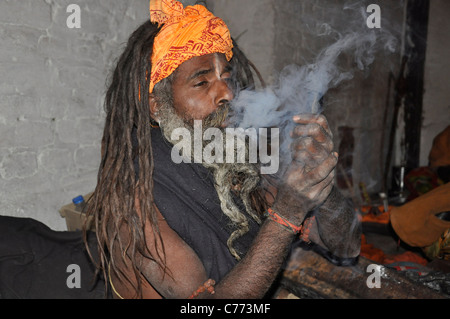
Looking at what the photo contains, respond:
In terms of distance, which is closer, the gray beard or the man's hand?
the man's hand

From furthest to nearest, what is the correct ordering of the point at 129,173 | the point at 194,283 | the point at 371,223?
the point at 371,223, the point at 129,173, the point at 194,283

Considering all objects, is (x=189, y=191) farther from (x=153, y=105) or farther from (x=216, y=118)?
(x=153, y=105)

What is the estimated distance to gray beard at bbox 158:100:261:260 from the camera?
212 centimetres

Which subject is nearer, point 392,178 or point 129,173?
point 129,173

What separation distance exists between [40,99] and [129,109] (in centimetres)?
189

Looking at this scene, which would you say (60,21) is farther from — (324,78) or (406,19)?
(406,19)

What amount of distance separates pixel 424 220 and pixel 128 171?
10.3 feet

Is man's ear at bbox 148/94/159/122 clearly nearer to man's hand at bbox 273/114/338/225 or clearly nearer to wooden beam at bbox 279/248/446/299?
man's hand at bbox 273/114/338/225

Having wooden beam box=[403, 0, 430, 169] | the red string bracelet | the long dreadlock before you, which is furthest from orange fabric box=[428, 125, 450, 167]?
the red string bracelet

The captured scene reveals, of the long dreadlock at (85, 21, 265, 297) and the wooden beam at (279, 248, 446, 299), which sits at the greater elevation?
the long dreadlock at (85, 21, 265, 297)

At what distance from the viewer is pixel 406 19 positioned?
7223mm

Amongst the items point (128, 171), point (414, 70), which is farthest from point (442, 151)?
point (128, 171)

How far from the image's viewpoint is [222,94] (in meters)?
2.14
